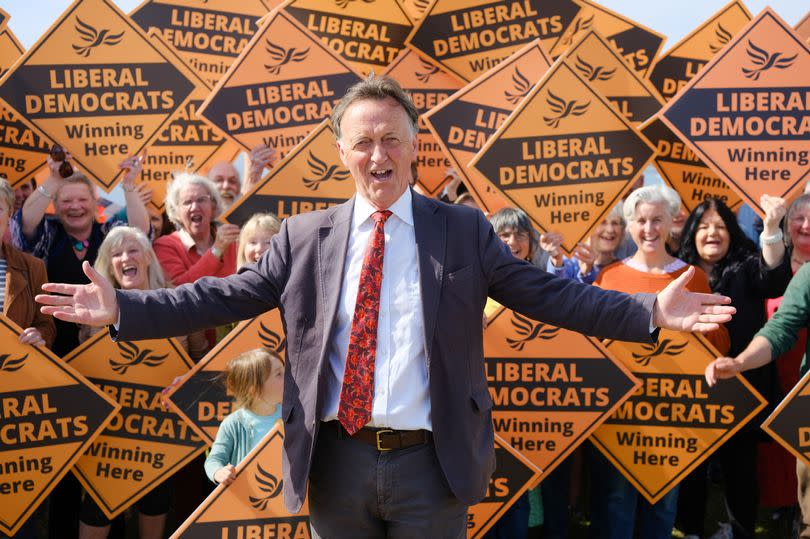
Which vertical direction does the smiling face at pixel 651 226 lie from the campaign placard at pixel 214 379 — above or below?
above

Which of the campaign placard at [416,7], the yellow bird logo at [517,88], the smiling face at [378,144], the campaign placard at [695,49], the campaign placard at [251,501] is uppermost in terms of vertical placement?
the campaign placard at [416,7]

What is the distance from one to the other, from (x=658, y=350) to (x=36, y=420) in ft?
10.4

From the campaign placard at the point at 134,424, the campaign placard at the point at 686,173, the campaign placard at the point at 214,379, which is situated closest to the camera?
the campaign placard at the point at 214,379

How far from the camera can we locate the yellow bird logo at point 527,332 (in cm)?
483

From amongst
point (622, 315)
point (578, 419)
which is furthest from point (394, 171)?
point (578, 419)

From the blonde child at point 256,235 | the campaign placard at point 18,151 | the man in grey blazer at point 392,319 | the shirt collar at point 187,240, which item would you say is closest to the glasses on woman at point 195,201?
the shirt collar at point 187,240

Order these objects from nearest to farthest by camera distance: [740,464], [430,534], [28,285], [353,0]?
1. [430,534]
2. [28,285]
3. [740,464]
4. [353,0]

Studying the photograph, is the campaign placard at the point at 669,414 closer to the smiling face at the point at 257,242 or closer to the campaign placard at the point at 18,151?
the smiling face at the point at 257,242

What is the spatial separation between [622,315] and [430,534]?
2.89ft

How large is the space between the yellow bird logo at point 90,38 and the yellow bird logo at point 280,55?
38.0 inches

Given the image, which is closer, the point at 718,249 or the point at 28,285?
the point at 28,285

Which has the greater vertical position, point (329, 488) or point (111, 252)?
point (111, 252)

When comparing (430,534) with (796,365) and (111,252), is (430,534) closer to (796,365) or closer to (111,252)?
(111,252)

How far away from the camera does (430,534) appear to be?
2834 millimetres
